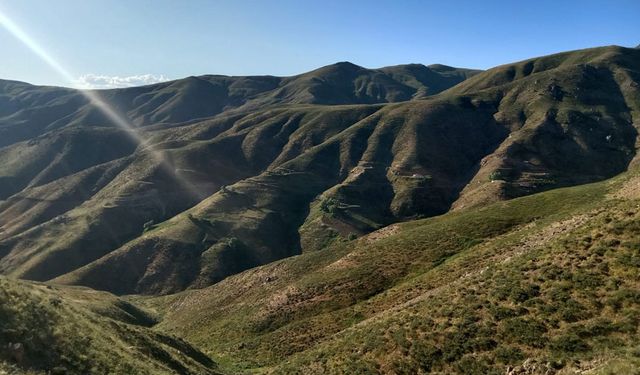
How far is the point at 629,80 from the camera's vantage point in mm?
181250

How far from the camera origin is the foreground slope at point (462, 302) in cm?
2505

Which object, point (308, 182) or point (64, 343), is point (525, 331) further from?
point (308, 182)

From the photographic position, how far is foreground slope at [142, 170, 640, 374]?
82.2ft

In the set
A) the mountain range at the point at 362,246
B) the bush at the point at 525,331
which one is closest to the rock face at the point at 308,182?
the mountain range at the point at 362,246

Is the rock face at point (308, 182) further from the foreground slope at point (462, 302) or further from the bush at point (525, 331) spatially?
the bush at point (525, 331)

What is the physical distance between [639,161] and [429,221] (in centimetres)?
8650

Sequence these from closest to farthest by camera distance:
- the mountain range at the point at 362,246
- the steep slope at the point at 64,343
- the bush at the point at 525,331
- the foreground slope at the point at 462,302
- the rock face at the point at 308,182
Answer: the steep slope at the point at 64,343, the foreground slope at the point at 462,302, the bush at the point at 525,331, the mountain range at the point at 362,246, the rock face at the point at 308,182

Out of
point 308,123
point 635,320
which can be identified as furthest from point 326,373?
point 308,123

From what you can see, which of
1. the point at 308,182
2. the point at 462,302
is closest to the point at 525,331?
the point at 462,302

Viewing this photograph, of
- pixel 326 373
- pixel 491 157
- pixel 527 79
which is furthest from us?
pixel 527 79

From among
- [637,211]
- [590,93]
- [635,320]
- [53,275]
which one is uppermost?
[590,93]

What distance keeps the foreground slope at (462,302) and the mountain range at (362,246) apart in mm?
193

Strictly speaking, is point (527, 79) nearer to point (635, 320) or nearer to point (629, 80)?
point (629, 80)

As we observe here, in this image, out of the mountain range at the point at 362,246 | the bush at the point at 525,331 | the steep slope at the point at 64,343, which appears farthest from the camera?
the mountain range at the point at 362,246
